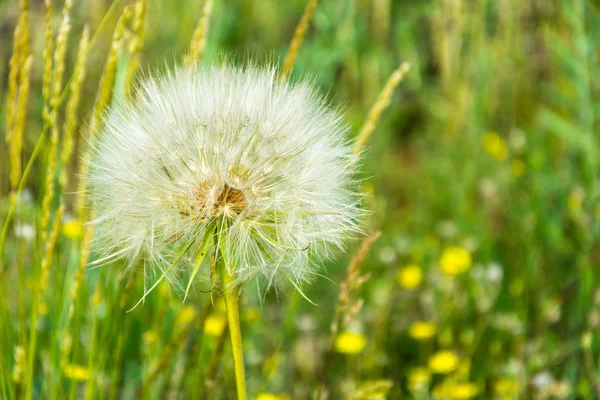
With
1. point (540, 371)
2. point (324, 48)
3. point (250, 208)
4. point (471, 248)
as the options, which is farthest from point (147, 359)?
point (324, 48)

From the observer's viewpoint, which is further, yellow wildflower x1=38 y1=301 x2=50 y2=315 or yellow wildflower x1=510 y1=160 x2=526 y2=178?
yellow wildflower x1=510 y1=160 x2=526 y2=178

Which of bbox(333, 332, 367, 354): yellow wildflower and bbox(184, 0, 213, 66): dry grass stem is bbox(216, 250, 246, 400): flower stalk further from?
bbox(333, 332, 367, 354): yellow wildflower

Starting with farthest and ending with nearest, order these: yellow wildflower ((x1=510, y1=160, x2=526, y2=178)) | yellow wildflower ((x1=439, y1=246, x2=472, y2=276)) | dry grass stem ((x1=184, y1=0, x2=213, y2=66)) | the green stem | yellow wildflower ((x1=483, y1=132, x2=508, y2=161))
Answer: yellow wildflower ((x1=483, y1=132, x2=508, y2=161)), yellow wildflower ((x1=510, y1=160, x2=526, y2=178)), yellow wildflower ((x1=439, y1=246, x2=472, y2=276)), dry grass stem ((x1=184, y1=0, x2=213, y2=66)), the green stem

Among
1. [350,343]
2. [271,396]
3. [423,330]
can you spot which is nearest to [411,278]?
[423,330]

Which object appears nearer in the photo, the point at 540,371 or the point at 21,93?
the point at 21,93

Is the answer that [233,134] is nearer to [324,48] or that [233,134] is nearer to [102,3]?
[324,48]

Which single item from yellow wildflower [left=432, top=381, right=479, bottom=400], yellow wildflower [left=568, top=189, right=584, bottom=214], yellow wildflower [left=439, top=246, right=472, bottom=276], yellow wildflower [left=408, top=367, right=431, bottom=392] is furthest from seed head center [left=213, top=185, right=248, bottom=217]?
yellow wildflower [left=568, top=189, right=584, bottom=214]
